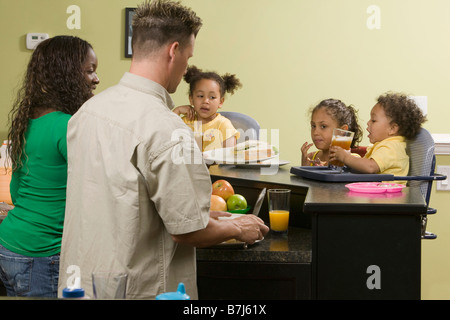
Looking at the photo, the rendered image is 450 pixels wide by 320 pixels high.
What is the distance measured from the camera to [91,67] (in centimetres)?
196

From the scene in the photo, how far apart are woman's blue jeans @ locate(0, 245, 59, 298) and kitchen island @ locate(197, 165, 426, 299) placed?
45 centimetres

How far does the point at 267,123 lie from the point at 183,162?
2.92 m

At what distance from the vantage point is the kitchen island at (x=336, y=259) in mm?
1659

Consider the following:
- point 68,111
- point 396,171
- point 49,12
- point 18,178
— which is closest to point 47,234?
→ point 18,178

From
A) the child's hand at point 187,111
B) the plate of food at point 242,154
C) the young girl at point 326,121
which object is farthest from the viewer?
the child's hand at point 187,111

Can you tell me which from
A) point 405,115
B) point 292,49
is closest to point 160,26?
point 405,115

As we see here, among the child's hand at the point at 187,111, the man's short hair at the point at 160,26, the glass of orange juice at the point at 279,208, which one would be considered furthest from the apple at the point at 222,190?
the child's hand at the point at 187,111

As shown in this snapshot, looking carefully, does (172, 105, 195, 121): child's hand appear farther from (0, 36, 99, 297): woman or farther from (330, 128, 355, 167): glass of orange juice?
(0, 36, 99, 297): woman

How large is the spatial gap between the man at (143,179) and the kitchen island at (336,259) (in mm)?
294

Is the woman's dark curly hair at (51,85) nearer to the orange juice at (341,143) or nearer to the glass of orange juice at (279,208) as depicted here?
the glass of orange juice at (279,208)

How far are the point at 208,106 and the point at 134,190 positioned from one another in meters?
2.60

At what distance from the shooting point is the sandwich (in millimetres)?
2664

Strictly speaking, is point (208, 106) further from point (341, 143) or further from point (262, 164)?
point (341, 143)

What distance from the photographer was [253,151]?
267cm
